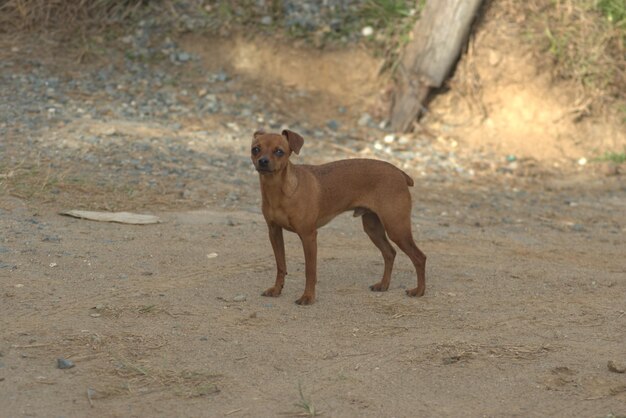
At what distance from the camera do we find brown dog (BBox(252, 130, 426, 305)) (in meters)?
5.93

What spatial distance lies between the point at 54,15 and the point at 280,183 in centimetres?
788

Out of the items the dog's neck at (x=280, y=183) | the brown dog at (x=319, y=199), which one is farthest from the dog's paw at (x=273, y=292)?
the dog's neck at (x=280, y=183)

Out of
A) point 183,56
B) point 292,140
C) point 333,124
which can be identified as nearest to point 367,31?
point 333,124

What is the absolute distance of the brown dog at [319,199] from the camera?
5930 millimetres

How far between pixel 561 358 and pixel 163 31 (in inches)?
348

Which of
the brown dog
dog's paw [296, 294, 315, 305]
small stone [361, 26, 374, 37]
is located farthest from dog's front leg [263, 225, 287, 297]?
small stone [361, 26, 374, 37]

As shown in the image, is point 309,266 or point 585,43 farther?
point 585,43

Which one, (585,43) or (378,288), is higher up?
(585,43)

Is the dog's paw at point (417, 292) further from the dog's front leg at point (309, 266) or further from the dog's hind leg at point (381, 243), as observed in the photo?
the dog's front leg at point (309, 266)

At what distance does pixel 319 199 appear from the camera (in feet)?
20.2

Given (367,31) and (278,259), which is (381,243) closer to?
(278,259)

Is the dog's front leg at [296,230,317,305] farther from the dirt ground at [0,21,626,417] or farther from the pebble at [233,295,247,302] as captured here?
the pebble at [233,295,247,302]

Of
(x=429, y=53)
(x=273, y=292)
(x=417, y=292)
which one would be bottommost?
(x=273, y=292)

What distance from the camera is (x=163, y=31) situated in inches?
499
